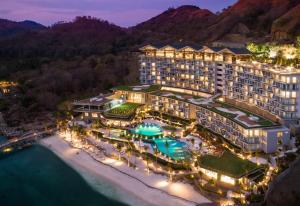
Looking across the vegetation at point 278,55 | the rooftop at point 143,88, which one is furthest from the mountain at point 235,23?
the rooftop at point 143,88

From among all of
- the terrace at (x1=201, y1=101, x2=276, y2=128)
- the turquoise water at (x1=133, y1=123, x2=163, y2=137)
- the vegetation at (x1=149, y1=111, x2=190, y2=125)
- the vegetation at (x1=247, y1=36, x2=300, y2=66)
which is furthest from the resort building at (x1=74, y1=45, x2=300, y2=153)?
the turquoise water at (x1=133, y1=123, x2=163, y2=137)

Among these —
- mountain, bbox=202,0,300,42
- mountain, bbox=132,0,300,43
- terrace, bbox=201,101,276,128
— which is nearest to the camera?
terrace, bbox=201,101,276,128

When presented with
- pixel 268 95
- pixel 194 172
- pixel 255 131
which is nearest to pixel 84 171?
pixel 194 172

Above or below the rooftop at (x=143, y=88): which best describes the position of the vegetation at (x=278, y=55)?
above

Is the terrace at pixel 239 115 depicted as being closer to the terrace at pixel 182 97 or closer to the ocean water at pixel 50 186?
the terrace at pixel 182 97

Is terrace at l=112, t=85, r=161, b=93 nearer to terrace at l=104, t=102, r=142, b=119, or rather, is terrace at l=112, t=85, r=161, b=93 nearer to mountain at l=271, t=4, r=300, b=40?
terrace at l=104, t=102, r=142, b=119

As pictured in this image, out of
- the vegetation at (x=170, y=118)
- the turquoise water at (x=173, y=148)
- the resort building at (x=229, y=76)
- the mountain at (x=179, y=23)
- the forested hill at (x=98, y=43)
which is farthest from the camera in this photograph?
the mountain at (x=179, y=23)
